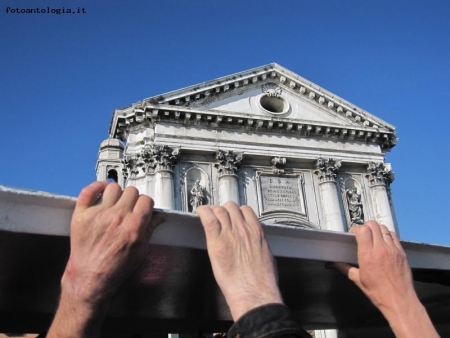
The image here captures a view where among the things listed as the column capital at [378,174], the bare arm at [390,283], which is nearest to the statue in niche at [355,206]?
the column capital at [378,174]

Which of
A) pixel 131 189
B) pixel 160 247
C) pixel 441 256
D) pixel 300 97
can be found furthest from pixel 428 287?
pixel 300 97

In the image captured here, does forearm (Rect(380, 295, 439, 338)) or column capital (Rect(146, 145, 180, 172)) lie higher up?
column capital (Rect(146, 145, 180, 172))

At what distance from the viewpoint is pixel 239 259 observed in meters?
1.33

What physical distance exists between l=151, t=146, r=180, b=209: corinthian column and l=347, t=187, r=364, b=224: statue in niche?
7251 millimetres

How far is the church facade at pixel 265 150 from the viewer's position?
16.9 metres

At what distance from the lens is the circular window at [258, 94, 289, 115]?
1922 centimetres

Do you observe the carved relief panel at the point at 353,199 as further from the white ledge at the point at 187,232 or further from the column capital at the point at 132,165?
the white ledge at the point at 187,232

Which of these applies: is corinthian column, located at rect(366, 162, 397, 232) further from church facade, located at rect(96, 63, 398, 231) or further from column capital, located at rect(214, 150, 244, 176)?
column capital, located at rect(214, 150, 244, 176)

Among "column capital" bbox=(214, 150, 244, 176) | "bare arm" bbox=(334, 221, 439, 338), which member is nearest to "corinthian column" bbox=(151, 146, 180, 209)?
"column capital" bbox=(214, 150, 244, 176)

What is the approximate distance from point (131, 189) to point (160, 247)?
0.51 metres

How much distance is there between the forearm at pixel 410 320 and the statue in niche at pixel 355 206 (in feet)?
56.7

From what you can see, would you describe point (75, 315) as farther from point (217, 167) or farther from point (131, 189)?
point (217, 167)

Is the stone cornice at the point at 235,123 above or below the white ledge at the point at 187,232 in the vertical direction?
above

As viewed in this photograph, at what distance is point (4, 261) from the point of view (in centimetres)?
187
